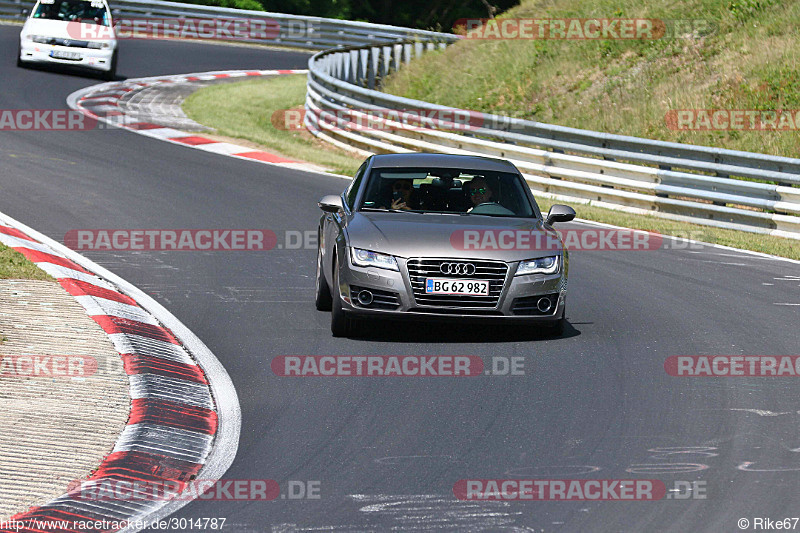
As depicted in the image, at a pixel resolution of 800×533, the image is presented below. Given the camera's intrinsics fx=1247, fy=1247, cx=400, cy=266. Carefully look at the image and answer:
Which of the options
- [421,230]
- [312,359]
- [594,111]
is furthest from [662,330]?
[594,111]

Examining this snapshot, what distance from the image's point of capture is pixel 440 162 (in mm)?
11148

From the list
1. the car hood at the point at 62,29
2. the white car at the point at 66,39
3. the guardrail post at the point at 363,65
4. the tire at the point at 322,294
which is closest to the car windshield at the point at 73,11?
the white car at the point at 66,39

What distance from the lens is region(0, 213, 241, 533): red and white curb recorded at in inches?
242

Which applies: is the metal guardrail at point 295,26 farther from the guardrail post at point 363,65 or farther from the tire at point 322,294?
the tire at point 322,294

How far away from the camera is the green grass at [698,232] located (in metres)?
15.8

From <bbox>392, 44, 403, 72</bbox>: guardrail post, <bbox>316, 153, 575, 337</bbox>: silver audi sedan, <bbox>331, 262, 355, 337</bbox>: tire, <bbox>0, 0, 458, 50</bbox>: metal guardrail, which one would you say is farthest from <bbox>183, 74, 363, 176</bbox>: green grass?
<bbox>331, 262, 355, 337</bbox>: tire

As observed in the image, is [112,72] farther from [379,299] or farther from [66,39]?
[379,299]

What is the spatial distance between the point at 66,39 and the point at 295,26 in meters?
15.3

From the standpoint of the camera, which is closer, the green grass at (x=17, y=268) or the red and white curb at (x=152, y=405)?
the red and white curb at (x=152, y=405)

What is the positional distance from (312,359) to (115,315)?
6.09 ft

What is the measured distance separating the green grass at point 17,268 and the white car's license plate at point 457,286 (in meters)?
3.71

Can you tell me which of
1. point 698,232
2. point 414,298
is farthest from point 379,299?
point 698,232

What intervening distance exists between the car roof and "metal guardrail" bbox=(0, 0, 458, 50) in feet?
98.9

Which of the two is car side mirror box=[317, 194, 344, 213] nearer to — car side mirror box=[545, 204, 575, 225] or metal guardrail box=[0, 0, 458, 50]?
car side mirror box=[545, 204, 575, 225]
